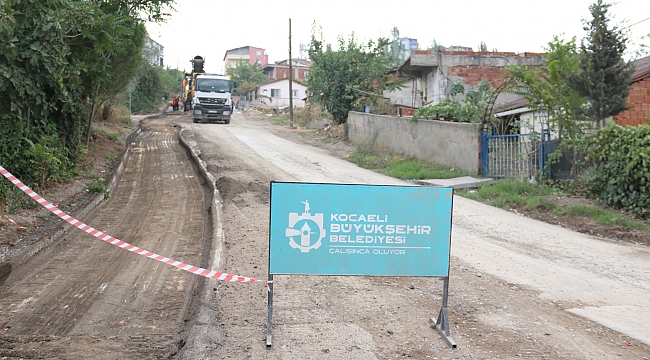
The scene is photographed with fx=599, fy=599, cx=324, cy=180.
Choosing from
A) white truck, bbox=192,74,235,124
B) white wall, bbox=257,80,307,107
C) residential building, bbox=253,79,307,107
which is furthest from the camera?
residential building, bbox=253,79,307,107

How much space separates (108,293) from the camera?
7234 mm

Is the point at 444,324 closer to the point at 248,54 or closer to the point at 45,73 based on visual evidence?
the point at 45,73

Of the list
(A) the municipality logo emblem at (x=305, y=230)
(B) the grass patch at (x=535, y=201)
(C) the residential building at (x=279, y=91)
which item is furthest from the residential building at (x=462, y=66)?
(C) the residential building at (x=279, y=91)

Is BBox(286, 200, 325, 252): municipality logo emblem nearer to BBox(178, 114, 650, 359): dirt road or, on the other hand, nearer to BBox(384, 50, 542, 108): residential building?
BBox(178, 114, 650, 359): dirt road

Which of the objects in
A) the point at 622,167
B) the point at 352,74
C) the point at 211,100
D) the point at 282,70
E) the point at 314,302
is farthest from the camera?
the point at 282,70

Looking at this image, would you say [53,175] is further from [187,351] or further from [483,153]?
[483,153]

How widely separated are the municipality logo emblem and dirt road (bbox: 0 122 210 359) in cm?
148

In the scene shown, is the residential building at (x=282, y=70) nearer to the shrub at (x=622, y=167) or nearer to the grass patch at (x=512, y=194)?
the grass patch at (x=512, y=194)

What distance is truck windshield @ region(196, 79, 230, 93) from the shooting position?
39.8 metres

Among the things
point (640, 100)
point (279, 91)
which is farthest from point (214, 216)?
point (279, 91)

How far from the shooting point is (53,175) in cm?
1430

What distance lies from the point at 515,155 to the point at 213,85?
27122mm

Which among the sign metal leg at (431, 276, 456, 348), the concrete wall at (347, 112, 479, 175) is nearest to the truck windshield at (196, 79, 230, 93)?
the concrete wall at (347, 112, 479, 175)

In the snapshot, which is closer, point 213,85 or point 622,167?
point 622,167
